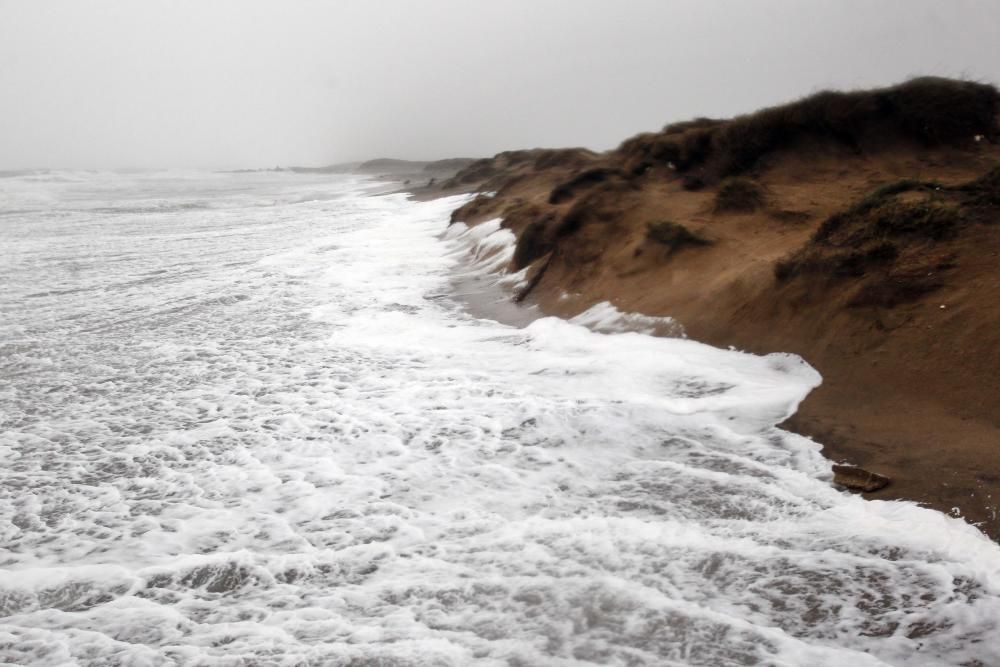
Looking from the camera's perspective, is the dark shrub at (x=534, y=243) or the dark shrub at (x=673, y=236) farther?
the dark shrub at (x=534, y=243)

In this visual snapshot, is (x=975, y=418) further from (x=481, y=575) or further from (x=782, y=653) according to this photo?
(x=481, y=575)

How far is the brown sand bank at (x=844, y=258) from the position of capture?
205 inches

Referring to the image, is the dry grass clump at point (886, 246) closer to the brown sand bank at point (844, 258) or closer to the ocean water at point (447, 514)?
the brown sand bank at point (844, 258)

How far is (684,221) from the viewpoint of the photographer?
438 inches

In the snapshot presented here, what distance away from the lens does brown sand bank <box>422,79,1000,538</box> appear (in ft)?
17.1

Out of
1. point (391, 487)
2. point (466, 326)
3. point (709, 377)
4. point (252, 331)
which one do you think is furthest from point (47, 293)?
point (709, 377)

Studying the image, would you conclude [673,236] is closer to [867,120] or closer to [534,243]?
[534,243]

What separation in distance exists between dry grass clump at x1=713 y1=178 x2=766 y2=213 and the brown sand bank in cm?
3

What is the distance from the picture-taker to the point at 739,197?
443 inches

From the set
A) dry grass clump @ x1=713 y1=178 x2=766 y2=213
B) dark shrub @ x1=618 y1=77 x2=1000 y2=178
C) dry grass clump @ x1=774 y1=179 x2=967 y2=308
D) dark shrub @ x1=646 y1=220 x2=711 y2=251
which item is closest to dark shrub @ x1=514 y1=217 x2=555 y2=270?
dark shrub @ x1=646 y1=220 x2=711 y2=251

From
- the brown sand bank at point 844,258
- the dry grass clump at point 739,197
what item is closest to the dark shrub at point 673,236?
the brown sand bank at point 844,258

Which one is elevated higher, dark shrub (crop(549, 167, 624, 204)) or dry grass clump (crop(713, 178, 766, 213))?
dark shrub (crop(549, 167, 624, 204))

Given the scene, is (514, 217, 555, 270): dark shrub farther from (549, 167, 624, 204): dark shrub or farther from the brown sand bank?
(549, 167, 624, 204): dark shrub

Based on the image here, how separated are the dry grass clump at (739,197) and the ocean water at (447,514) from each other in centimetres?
327
